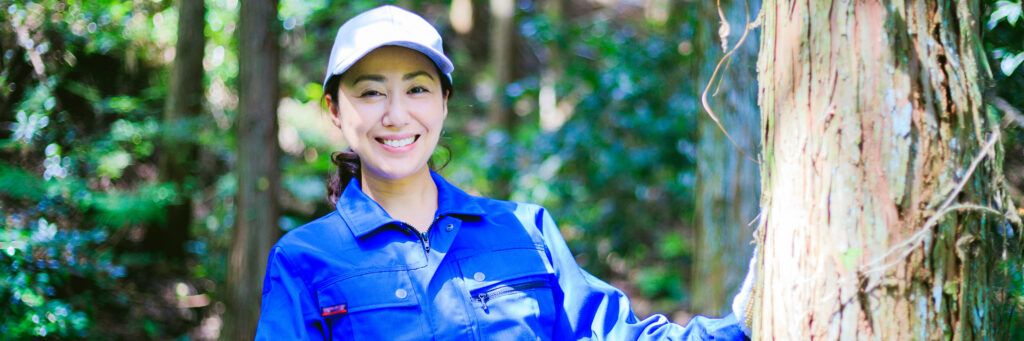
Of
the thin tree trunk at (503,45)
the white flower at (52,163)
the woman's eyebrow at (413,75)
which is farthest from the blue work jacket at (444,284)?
the thin tree trunk at (503,45)

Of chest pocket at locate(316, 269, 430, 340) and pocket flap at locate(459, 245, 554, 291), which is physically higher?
pocket flap at locate(459, 245, 554, 291)

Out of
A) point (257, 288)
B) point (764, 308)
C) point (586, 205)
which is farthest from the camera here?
point (586, 205)

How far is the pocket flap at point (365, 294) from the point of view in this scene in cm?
221

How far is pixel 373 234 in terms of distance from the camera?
7.68 feet

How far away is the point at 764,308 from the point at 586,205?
6.24m

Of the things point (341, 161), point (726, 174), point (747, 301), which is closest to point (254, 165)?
point (726, 174)

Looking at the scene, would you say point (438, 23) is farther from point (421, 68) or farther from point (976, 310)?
point (976, 310)

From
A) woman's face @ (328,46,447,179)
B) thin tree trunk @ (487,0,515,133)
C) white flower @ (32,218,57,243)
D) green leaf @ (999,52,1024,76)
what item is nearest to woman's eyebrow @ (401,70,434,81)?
woman's face @ (328,46,447,179)

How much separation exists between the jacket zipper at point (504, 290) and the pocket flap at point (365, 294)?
174 mm

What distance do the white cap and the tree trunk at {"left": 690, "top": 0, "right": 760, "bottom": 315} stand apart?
2693 millimetres

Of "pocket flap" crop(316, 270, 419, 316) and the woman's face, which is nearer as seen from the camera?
"pocket flap" crop(316, 270, 419, 316)

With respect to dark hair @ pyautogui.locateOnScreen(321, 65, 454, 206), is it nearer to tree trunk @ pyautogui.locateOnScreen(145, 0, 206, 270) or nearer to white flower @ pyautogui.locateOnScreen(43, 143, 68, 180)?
white flower @ pyautogui.locateOnScreen(43, 143, 68, 180)

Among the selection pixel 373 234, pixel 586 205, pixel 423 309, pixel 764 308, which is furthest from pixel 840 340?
pixel 586 205

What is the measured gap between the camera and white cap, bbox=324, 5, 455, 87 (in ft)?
7.55
